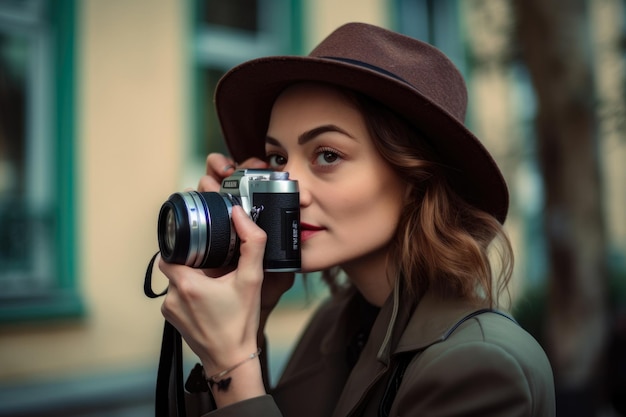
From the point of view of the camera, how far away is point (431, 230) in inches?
57.0

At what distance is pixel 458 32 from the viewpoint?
269 inches

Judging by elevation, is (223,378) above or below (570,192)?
below

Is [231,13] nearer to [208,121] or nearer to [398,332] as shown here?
[208,121]

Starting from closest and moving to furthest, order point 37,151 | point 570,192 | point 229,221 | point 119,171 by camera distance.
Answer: point 229,221, point 570,192, point 37,151, point 119,171

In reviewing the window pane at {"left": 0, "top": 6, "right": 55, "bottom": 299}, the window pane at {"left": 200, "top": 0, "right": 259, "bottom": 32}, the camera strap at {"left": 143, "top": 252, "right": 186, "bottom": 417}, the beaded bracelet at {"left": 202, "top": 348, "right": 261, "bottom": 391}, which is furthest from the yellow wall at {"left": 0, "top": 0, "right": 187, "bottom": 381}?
the beaded bracelet at {"left": 202, "top": 348, "right": 261, "bottom": 391}

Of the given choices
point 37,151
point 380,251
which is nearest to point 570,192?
point 380,251

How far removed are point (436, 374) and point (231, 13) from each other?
176 inches

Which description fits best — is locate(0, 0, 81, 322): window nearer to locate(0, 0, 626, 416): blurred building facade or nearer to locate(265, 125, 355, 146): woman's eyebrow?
locate(0, 0, 626, 416): blurred building facade

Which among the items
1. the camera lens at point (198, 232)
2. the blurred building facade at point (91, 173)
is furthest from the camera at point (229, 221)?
the blurred building facade at point (91, 173)

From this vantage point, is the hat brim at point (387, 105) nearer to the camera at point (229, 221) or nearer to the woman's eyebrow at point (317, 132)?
the woman's eyebrow at point (317, 132)

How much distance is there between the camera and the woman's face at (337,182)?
1.44 metres

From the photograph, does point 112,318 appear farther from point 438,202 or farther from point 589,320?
point 438,202

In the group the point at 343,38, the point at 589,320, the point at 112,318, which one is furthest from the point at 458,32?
the point at 343,38

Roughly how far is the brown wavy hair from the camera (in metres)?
0.24
